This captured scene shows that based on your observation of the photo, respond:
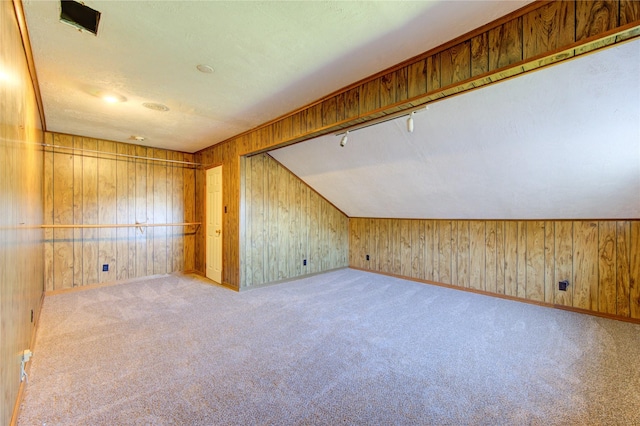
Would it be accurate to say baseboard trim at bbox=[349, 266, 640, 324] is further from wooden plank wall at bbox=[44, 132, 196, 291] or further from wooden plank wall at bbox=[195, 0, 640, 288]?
wooden plank wall at bbox=[44, 132, 196, 291]

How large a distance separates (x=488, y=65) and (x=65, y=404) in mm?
3376

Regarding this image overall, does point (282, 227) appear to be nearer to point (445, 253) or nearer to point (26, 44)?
point (445, 253)

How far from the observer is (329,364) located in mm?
2189

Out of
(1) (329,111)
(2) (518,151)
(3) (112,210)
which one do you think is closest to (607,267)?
(2) (518,151)

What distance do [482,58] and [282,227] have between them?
3642mm

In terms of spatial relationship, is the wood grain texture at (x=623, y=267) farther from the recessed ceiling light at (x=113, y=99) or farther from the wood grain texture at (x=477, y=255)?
the recessed ceiling light at (x=113, y=99)

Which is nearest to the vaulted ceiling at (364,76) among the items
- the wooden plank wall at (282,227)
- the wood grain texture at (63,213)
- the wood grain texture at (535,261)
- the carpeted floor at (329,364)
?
the wood grain texture at (535,261)

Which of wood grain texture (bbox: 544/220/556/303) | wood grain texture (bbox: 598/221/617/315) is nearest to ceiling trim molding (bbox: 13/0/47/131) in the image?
wood grain texture (bbox: 544/220/556/303)

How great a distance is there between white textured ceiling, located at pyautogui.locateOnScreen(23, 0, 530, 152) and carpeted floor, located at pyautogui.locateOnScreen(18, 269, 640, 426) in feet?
7.68

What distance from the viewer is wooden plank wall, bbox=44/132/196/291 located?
4.12 metres

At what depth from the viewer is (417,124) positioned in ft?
8.98

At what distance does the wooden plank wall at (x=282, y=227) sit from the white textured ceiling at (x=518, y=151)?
1.85ft

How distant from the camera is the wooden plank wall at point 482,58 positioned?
141 centimetres

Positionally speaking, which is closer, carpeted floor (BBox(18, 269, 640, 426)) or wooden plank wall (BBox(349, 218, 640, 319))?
carpeted floor (BBox(18, 269, 640, 426))
